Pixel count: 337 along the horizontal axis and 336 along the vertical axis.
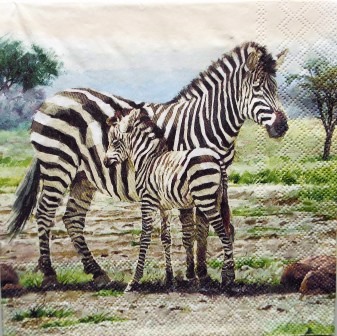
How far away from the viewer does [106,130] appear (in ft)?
8.03

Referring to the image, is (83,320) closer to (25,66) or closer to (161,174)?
(161,174)

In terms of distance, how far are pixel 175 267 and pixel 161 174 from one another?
1.11ft

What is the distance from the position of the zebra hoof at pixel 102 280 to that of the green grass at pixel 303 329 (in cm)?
61

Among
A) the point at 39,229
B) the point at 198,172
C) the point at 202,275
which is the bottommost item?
the point at 202,275

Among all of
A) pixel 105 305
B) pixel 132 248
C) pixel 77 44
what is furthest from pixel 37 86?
pixel 105 305

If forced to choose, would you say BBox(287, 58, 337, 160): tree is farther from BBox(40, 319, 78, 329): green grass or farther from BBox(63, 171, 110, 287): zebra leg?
BBox(40, 319, 78, 329): green grass

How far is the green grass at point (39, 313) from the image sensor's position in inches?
96.5

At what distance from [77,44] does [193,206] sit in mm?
692

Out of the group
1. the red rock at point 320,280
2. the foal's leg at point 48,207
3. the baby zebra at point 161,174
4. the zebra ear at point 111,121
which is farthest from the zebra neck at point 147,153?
the red rock at point 320,280

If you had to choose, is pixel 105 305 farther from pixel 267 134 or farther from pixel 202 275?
pixel 267 134

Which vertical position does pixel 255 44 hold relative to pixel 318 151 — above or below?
above

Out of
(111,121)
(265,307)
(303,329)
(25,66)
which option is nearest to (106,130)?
(111,121)

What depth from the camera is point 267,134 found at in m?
2.43

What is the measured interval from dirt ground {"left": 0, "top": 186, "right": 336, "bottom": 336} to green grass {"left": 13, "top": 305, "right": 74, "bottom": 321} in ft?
0.06
